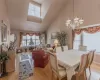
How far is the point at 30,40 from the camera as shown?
9312mm

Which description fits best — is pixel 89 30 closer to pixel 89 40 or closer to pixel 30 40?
pixel 89 40

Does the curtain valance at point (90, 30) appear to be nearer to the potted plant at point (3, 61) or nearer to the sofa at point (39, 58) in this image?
the sofa at point (39, 58)

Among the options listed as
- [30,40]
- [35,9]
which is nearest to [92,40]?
[35,9]

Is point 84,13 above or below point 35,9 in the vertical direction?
below

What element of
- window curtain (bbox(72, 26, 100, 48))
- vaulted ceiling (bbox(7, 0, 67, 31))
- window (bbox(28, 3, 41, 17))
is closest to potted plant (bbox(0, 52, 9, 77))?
vaulted ceiling (bbox(7, 0, 67, 31))

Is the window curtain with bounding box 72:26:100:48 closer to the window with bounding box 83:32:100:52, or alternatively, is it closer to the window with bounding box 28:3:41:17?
the window with bounding box 83:32:100:52

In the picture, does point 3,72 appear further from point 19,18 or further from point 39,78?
point 19,18

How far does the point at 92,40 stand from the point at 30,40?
6249 mm

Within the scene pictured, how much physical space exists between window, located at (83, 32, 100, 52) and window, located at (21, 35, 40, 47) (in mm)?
5541

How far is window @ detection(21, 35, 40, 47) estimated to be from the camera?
8953mm

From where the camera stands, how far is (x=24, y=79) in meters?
2.92

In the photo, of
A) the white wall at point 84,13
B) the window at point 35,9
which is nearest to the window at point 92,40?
the white wall at point 84,13

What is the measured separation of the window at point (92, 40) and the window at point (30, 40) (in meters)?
5.54

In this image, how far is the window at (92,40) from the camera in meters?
4.90
